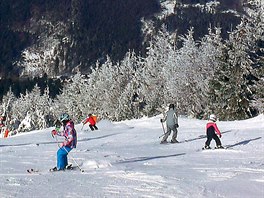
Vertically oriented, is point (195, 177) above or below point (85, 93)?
below

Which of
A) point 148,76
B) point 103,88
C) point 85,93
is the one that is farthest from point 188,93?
point 85,93

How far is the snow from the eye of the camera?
8.69 m

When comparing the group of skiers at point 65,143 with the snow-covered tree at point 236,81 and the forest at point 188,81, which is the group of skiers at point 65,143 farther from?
the snow-covered tree at point 236,81

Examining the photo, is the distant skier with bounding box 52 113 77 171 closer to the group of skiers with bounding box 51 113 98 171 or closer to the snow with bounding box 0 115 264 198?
the group of skiers with bounding box 51 113 98 171

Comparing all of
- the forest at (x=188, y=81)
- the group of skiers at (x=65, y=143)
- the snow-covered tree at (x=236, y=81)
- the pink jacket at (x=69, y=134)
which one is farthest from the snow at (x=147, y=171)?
the forest at (x=188, y=81)

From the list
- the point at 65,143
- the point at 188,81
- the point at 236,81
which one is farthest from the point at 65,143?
the point at 188,81

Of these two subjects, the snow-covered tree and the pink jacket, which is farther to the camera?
the snow-covered tree

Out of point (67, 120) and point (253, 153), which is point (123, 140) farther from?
point (67, 120)

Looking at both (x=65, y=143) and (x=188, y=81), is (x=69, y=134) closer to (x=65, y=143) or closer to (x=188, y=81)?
(x=65, y=143)

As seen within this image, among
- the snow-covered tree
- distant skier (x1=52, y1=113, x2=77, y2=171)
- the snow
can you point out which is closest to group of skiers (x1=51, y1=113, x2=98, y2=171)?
distant skier (x1=52, y1=113, x2=77, y2=171)

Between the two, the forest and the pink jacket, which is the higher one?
the forest

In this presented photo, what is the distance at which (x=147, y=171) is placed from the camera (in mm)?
11312

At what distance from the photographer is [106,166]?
12.1 meters

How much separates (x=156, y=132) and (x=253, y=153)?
8.96 m
